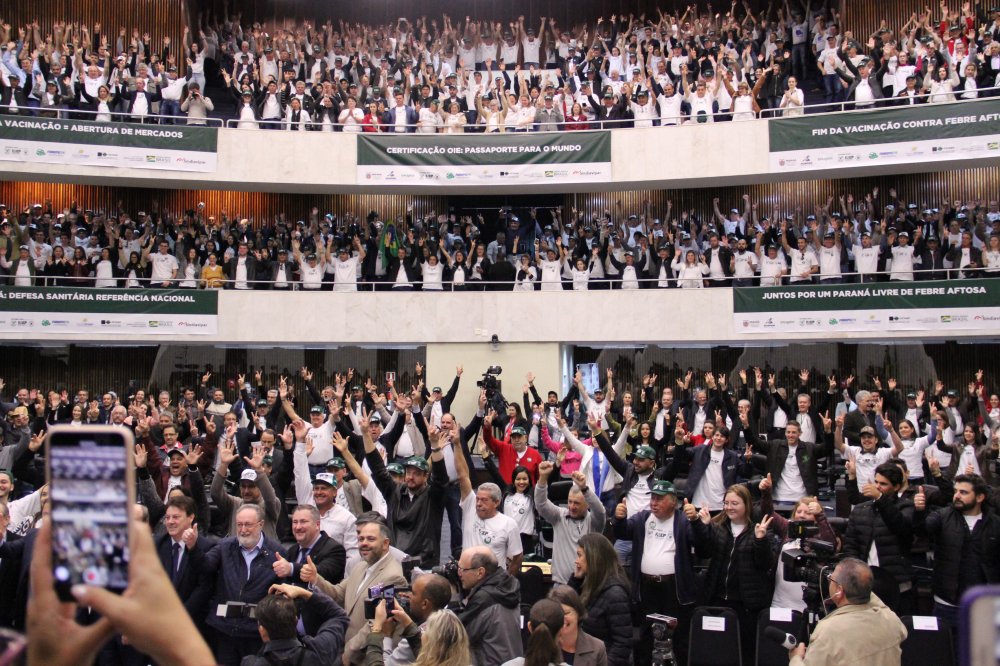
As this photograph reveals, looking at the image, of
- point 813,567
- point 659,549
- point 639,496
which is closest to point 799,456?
point 639,496

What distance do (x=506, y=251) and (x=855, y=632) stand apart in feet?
54.5

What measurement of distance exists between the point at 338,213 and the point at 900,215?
12.4m

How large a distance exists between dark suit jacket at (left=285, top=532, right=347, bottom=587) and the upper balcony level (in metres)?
14.3

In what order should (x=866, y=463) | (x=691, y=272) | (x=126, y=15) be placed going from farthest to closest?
(x=126, y=15)
(x=691, y=272)
(x=866, y=463)

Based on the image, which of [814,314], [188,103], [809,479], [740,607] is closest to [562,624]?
[740,607]

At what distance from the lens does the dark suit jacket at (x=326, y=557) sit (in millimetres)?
5965

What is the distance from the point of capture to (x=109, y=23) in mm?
23797

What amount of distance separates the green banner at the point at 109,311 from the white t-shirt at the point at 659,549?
545 inches

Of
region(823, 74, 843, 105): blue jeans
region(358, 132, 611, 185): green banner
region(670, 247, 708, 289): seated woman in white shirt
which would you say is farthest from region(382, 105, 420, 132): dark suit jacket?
region(823, 74, 843, 105): blue jeans

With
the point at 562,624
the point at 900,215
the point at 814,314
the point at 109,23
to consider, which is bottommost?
the point at 562,624

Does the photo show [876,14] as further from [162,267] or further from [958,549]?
[958,549]

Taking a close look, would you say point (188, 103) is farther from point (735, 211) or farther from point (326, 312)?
point (735, 211)

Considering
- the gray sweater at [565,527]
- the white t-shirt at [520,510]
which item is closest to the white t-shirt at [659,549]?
the gray sweater at [565,527]

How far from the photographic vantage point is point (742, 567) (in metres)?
6.63
